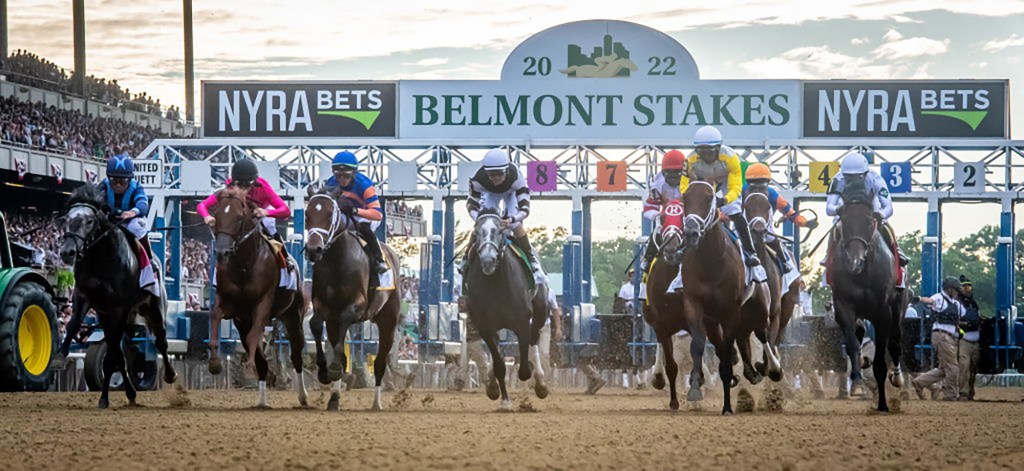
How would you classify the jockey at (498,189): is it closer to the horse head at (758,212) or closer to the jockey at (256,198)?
the jockey at (256,198)

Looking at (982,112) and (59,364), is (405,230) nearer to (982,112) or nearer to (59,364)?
(982,112)

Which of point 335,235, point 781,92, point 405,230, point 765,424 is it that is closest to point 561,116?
point 781,92

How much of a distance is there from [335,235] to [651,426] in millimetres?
4883

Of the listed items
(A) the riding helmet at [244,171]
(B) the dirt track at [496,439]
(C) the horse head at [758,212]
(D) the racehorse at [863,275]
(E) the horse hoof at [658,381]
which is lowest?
(E) the horse hoof at [658,381]

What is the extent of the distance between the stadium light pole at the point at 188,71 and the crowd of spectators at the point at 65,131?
7.77 m

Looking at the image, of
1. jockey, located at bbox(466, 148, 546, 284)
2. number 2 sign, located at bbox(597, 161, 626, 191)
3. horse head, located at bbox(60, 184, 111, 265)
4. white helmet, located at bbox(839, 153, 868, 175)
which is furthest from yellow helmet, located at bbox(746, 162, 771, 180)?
number 2 sign, located at bbox(597, 161, 626, 191)

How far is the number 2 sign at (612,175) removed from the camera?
3200 centimetres

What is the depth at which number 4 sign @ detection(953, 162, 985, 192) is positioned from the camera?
32031 millimetres

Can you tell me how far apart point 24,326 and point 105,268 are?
4.84 meters

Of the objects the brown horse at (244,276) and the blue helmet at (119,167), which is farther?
the blue helmet at (119,167)

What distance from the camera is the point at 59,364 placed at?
2114cm

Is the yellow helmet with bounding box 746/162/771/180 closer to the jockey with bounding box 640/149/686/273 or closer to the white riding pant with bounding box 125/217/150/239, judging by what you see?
the jockey with bounding box 640/149/686/273

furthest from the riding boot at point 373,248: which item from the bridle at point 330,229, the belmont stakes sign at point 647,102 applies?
the belmont stakes sign at point 647,102

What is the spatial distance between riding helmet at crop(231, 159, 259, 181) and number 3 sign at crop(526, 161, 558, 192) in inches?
622
